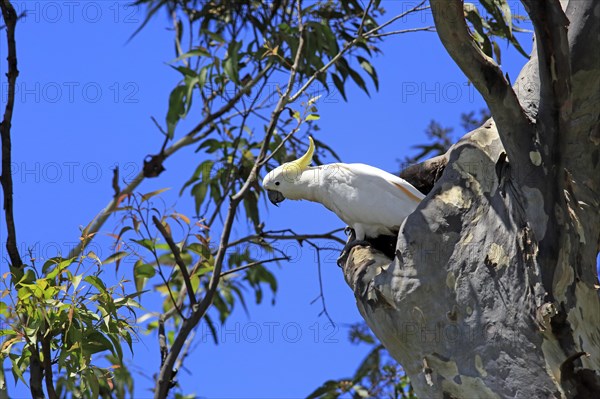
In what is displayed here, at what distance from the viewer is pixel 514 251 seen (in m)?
2.37

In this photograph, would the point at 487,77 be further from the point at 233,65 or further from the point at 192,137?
the point at 192,137

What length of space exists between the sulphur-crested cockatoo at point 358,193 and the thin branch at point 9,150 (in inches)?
34.6

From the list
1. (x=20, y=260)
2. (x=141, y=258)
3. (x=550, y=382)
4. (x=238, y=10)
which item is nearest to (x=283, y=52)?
(x=238, y=10)

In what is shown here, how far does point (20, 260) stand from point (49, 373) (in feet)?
1.61

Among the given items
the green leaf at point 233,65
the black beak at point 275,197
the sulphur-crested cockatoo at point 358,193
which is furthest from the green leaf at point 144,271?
the green leaf at point 233,65

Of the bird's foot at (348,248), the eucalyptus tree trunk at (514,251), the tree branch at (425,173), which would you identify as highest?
the tree branch at (425,173)

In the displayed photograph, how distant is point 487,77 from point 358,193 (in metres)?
0.80

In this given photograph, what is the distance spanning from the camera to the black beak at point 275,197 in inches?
131

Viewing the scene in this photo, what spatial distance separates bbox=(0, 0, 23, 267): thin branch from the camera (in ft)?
9.97

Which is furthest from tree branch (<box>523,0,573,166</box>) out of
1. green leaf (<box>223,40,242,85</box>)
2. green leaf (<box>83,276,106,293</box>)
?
green leaf (<box>223,40,242,85</box>)

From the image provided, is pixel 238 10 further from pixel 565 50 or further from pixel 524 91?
pixel 565 50

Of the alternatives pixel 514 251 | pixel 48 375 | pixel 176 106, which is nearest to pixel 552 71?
pixel 514 251

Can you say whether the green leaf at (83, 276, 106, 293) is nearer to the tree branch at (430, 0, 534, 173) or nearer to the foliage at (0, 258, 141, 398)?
the foliage at (0, 258, 141, 398)

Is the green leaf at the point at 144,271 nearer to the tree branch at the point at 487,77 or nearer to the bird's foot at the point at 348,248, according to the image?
the bird's foot at the point at 348,248
